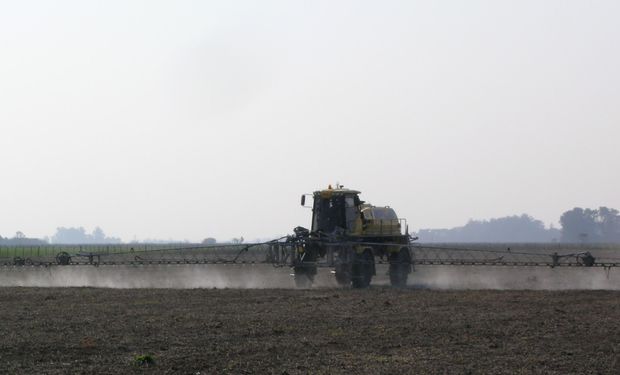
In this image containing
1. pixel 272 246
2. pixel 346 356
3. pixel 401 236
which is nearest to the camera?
pixel 346 356

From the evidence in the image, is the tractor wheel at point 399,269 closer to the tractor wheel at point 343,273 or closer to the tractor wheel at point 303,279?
the tractor wheel at point 343,273

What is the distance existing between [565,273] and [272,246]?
56.6 feet

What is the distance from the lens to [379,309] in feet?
83.3

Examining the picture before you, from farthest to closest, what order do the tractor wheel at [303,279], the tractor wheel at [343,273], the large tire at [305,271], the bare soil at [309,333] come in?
the tractor wheel at [303,279] → the large tire at [305,271] → the tractor wheel at [343,273] → the bare soil at [309,333]

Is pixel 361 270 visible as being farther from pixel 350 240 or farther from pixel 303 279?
pixel 303 279

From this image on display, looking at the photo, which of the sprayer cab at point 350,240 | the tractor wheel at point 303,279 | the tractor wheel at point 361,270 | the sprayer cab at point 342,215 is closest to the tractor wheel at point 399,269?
the sprayer cab at point 350,240

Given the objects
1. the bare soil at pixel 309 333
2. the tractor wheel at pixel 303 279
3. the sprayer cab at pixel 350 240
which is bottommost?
the bare soil at pixel 309 333

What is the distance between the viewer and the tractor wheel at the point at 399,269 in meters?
38.5

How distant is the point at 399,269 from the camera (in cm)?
3862

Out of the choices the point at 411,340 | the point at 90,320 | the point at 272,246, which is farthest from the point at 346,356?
the point at 272,246

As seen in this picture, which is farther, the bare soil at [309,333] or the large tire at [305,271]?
the large tire at [305,271]

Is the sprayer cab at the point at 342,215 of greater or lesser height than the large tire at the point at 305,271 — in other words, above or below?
above

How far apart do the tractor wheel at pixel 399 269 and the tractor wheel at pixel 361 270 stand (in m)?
2.97

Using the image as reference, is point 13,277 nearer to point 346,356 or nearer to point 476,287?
point 476,287
